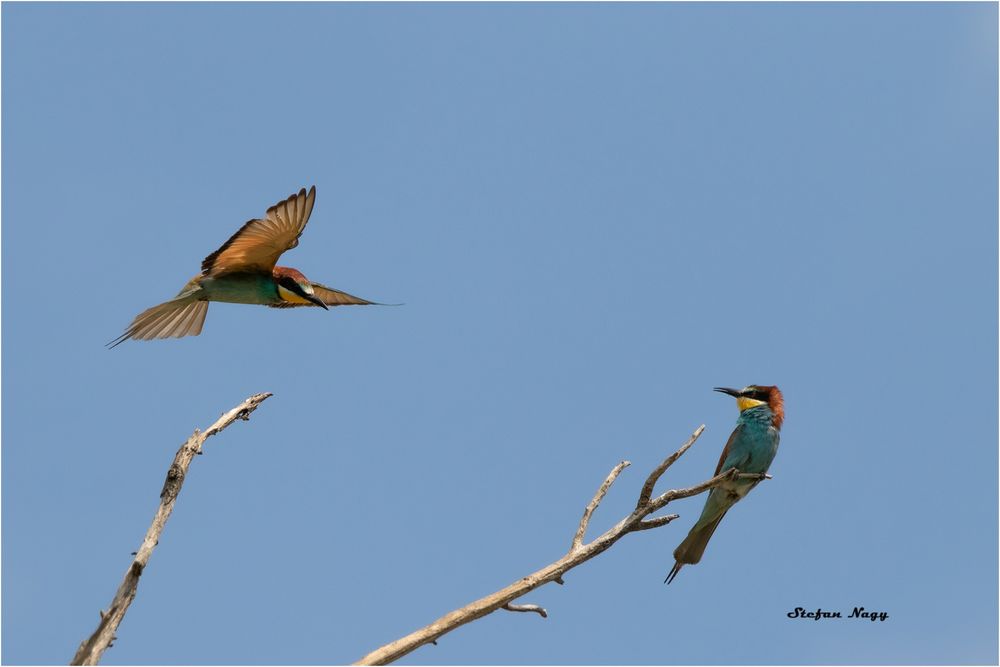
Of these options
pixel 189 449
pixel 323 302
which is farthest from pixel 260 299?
pixel 189 449

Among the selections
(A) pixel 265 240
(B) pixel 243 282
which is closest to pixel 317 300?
(B) pixel 243 282

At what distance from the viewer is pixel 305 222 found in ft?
20.9

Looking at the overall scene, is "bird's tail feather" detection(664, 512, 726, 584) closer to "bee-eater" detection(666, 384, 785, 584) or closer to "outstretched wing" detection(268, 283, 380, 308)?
"bee-eater" detection(666, 384, 785, 584)

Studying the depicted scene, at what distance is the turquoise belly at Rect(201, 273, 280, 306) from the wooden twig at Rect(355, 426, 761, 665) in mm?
2980

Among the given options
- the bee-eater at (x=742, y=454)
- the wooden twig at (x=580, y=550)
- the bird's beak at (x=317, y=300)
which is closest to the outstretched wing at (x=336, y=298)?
the bird's beak at (x=317, y=300)

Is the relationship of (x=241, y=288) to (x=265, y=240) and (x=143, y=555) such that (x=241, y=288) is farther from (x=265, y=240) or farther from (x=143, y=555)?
(x=143, y=555)

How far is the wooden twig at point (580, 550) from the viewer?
446cm

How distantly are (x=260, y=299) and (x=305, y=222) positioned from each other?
90cm

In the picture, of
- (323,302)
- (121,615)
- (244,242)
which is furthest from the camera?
(323,302)

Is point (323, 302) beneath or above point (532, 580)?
above

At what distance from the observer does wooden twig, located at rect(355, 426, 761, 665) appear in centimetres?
446

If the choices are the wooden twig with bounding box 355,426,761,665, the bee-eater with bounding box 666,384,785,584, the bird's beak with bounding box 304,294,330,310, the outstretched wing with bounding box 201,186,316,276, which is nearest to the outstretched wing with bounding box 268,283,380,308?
the bird's beak with bounding box 304,294,330,310

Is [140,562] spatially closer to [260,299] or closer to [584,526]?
[584,526]

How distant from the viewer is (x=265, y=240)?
6.51m
